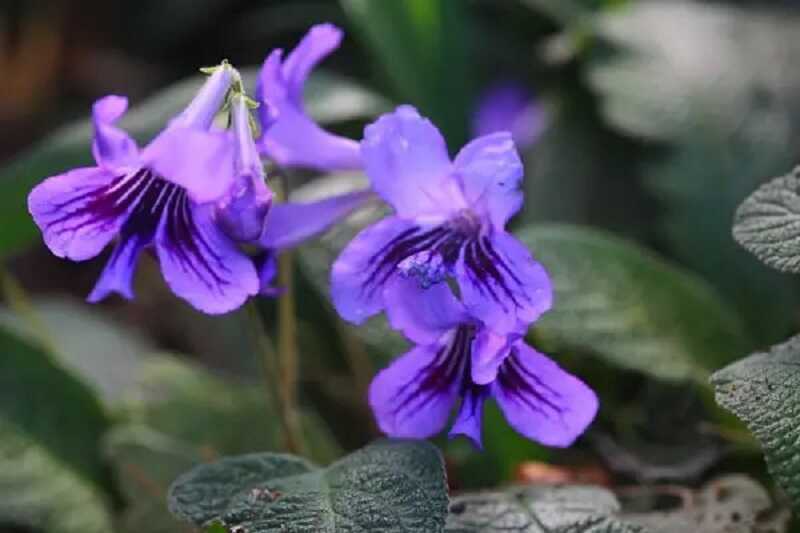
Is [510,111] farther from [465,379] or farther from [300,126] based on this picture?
[465,379]

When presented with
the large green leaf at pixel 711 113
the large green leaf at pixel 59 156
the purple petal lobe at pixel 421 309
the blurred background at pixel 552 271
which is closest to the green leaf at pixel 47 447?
the blurred background at pixel 552 271

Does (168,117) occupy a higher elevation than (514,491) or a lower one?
higher

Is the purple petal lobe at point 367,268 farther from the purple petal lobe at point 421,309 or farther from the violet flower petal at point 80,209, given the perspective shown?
the violet flower petal at point 80,209

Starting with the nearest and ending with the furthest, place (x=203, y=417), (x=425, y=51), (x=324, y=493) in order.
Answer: (x=324, y=493) < (x=203, y=417) < (x=425, y=51)

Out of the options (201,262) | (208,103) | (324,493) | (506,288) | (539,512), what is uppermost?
(208,103)

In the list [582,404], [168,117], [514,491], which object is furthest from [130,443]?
[582,404]

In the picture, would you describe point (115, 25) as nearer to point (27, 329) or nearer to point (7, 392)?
point (27, 329)

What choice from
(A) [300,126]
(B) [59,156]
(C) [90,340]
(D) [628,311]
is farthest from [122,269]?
(C) [90,340]
